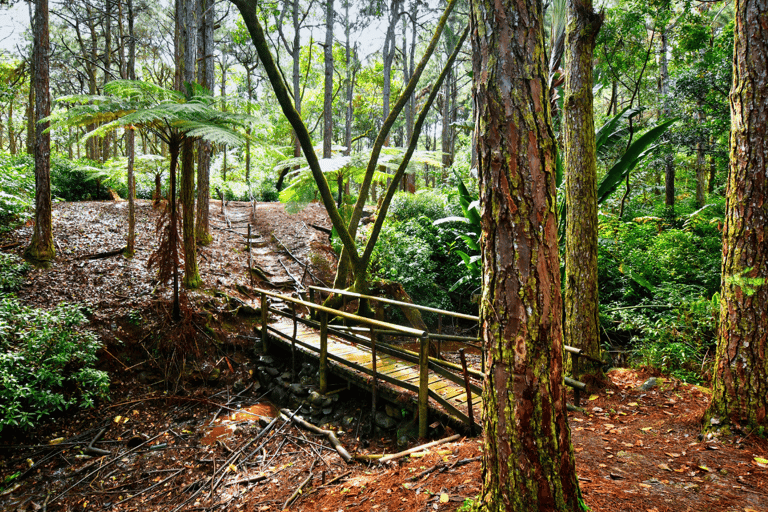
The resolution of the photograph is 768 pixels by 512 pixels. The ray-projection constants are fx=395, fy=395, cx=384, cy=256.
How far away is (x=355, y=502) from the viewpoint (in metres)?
3.01

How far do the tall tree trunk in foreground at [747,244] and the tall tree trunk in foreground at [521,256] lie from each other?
6.77 ft

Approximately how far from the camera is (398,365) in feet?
17.5

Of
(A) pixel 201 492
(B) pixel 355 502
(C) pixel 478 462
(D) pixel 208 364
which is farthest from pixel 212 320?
(C) pixel 478 462

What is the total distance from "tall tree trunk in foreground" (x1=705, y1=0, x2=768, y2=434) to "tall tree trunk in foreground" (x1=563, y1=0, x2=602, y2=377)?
1458 mm

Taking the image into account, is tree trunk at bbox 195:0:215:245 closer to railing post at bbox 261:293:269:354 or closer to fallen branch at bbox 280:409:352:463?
railing post at bbox 261:293:269:354

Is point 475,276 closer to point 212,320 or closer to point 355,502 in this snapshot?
point 212,320

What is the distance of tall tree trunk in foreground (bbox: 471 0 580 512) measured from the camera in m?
1.85

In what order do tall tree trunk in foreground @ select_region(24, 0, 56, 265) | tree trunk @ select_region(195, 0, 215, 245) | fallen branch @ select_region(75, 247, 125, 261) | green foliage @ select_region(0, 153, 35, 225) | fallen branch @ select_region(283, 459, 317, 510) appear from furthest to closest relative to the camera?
1. tree trunk @ select_region(195, 0, 215, 245)
2. green foliage @ select_region(0, 153, 35, 225)
3. fallen branch @ select_region(75, 247, 125, 261)
4. tall tree trunk in foreground @ select_region(24, 0, 56, 265)
5. fallen branch @ select_region(283, 459, 317, 510)

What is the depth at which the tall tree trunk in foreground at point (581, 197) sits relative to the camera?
180 inches

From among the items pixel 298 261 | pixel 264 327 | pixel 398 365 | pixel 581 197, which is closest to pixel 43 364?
pixel 264 327

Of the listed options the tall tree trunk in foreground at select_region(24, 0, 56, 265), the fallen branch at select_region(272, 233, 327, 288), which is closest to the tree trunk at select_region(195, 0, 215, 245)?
the fallen branch at select_region(272, 233, 327, 288)

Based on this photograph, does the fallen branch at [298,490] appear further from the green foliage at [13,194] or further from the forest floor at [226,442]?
the green foliage at [13,194]

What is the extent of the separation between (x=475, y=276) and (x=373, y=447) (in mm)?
4671

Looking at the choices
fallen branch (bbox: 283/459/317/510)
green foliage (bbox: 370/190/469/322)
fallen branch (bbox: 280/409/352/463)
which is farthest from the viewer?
green foliage (bbox: 370/190/469/322)
